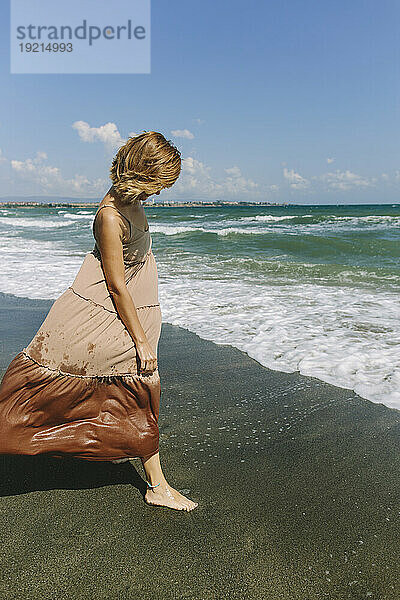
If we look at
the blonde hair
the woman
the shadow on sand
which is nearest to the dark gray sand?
the shadow on sand

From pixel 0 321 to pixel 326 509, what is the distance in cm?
509

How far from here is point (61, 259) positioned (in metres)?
13.4

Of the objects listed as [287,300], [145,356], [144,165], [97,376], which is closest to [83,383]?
[97,376]

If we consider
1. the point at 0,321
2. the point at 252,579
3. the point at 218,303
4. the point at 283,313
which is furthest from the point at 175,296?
the point at 252,579

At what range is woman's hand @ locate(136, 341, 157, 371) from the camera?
2.33m

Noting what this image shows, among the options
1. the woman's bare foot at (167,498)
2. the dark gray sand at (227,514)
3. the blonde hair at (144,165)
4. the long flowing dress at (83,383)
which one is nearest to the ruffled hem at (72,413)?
the long flowing dress at (83,383)

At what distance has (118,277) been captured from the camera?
89.0 inches

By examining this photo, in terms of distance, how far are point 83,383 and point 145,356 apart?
12.9 inches

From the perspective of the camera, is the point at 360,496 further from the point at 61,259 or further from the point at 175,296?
the point at 61,259

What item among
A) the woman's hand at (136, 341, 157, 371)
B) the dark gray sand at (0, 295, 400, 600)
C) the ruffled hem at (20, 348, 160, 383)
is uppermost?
the woman's hand at (136, 341, 157, 371)

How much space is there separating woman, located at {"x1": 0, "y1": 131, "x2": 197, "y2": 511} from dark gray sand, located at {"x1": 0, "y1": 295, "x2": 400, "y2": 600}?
285 millimetres

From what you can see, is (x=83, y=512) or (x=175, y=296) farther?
(x=175, y=296)

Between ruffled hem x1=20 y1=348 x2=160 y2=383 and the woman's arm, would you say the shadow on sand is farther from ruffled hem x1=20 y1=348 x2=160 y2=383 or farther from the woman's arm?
the woman's arm

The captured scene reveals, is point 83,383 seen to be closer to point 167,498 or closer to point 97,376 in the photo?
point 97,376
